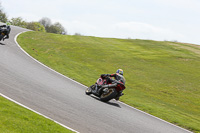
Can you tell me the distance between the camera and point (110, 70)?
23625mm

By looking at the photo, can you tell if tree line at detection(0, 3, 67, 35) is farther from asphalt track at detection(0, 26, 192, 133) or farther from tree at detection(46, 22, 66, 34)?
asphalt track at detection(0, 26, 192, 133)

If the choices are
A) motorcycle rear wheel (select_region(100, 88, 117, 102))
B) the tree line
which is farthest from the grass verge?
the tree line

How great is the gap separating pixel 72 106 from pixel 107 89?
2.81 m

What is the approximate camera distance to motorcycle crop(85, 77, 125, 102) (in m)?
12.7

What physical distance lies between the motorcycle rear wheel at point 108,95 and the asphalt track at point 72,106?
0.37m

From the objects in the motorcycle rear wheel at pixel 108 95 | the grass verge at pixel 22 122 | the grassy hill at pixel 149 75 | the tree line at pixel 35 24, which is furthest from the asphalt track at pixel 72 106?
the tree line at pixel 35 24

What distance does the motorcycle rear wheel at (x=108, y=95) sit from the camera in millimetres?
12703

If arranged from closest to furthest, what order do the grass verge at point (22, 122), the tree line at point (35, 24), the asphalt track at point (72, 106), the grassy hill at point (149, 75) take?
the grass verge at point (22, 122) → the asphalt track at point (72, 106) → the grassy hill at point (149, 75) → the tree line at point (35, 24)

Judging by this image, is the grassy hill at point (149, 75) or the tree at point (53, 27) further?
the tree at point (53, 27)

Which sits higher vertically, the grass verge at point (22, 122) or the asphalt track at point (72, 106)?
the grass verge at point (22, 122)

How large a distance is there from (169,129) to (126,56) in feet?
71.4

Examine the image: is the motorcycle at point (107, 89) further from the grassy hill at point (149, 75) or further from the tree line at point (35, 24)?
the tree line at point (35, 24)

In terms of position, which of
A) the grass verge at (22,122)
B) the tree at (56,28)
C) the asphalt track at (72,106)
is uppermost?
the tree at (56,28)

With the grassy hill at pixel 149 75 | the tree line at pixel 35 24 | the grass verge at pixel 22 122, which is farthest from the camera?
the tree line at pixel 35 24
